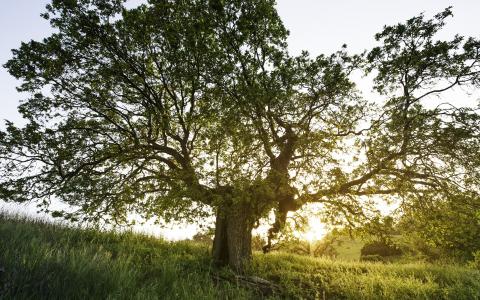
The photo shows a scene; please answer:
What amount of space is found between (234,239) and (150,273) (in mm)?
5985

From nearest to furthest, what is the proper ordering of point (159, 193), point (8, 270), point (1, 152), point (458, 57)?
1. point (8, 270)
2. point (458, 57)
3. point (1, 152)
4. point (159, 193)

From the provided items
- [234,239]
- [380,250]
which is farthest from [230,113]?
[380,250]

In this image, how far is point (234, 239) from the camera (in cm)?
1506

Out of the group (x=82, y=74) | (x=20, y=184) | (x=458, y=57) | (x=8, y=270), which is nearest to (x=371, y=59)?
(x=458, y=57)

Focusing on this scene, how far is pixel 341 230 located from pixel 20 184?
1429 cm

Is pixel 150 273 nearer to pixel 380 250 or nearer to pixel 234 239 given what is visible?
pixel 234 239

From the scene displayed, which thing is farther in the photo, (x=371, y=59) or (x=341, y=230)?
(x=341, y=230)

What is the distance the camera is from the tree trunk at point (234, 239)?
14797 millimetres

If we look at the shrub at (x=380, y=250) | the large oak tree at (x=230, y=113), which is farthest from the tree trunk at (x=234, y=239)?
the shrub at (x=380, y=250)

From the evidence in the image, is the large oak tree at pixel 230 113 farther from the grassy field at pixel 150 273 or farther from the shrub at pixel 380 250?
the shrub at pixel 380 250

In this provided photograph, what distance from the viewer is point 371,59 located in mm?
13578

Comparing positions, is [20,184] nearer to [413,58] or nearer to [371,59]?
[371,59]

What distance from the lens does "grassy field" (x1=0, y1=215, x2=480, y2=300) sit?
557 cm

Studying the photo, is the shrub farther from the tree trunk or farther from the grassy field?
the tree trunk
